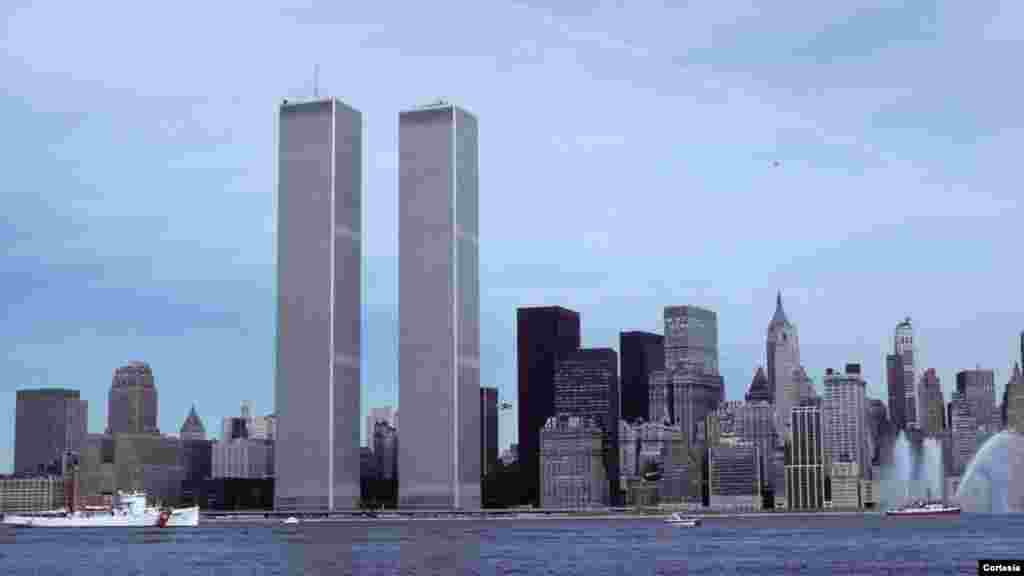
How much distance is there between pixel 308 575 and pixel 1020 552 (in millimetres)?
83381

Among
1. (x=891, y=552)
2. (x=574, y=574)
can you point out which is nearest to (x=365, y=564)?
(x=574, y=574)

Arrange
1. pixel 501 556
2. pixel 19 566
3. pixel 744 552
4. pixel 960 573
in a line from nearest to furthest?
pixel 960 573 → pixel 19 566 → pixel 501 556 → pixel 744 552

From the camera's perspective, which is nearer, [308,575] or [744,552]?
[308,575]

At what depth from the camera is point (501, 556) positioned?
609 feet

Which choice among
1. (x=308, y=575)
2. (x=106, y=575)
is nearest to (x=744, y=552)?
(x=308, y=575)

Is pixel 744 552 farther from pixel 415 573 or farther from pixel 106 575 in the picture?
pixel 106 575

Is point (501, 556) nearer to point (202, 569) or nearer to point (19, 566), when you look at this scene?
point (202, 569)

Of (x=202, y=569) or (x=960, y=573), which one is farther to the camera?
(x=202, y=569)

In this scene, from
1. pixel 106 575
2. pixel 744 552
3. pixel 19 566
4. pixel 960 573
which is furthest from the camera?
pixel 744 552

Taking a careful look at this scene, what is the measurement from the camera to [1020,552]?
181500mm

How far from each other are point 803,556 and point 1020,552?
80.7ft

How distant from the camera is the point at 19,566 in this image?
174500 millimetres

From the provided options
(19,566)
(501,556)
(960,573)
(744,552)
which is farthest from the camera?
(744,552)

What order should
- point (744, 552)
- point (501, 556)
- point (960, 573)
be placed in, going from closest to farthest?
point (960, 573)
point (501, 556)
point (744, 552)
